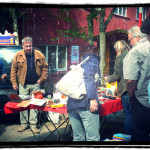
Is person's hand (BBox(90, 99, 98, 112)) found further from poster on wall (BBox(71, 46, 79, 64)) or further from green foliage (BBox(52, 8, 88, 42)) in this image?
green foliage (BBox(52, 8, 88, 42))

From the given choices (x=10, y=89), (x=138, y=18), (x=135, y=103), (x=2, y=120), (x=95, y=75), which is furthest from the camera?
(x=2, y=120)

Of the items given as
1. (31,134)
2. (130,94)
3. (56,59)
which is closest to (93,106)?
(130,94)

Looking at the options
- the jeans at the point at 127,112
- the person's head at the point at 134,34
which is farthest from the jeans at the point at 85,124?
the person's head at the point at 134,34

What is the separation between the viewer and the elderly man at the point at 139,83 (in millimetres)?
2576

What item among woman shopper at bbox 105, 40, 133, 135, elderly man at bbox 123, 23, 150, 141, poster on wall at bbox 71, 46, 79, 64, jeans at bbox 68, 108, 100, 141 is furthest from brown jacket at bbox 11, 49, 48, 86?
elderly man at bbox 123, 23, 150, 141

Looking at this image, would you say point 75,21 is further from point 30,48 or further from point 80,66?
point 80,66

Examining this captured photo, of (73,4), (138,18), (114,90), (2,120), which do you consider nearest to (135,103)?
(114,90)

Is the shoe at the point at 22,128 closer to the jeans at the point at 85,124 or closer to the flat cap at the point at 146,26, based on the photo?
the jeans at the point at 85,124

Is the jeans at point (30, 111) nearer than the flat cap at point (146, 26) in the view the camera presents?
No

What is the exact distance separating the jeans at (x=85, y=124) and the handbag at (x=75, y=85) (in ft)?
0.69

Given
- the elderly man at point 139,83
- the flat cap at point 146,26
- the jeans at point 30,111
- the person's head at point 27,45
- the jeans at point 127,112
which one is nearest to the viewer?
the flat cap at point 146,26

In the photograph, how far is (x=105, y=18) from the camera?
470cm

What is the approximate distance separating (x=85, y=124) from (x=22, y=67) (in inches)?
84.6

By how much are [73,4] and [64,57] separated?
117 centimetres
